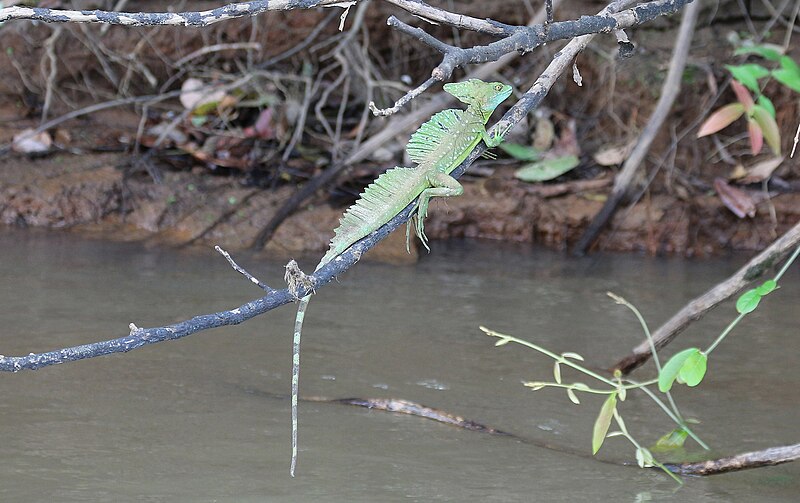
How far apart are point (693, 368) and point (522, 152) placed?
12.5ft

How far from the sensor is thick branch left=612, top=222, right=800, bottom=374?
304 centimetres

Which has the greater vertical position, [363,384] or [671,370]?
[671,370]

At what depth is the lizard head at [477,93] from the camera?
2.71 m

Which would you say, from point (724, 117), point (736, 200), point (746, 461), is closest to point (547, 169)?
point (736, 200)

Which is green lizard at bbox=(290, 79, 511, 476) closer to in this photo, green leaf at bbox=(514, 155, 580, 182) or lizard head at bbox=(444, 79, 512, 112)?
lizard head at bbox=(444, 79, 512, 112)

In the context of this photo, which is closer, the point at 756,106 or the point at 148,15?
the point at 148,15

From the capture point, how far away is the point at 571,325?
14.2 feet

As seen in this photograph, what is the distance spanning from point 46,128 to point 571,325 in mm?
3693

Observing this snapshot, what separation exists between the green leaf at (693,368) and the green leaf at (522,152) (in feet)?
12.2

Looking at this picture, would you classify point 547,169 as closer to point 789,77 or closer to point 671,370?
point 789,77

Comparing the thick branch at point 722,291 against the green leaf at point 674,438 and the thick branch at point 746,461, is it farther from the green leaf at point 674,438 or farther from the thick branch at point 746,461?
the thick branch at point 746,461

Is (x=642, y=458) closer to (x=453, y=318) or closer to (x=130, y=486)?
(x=130, y=486)

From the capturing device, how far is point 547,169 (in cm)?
611

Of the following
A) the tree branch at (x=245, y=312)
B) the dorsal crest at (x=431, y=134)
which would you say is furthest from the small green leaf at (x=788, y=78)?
the tree branch at (x=245, y=312)
